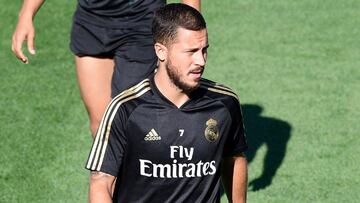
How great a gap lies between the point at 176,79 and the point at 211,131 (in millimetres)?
375

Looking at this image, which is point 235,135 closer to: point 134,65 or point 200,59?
point 200,59

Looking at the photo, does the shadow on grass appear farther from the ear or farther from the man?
the ear

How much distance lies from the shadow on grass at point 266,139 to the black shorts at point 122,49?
1571mm

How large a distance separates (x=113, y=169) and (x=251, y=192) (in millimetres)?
2666

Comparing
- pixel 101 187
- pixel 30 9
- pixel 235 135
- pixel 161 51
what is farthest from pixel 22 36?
pixel 235 135

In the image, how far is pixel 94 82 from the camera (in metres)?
7.00

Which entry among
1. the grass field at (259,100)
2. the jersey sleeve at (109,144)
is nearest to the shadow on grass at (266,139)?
the grass field at (259,100)

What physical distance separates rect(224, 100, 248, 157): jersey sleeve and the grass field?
212 cm

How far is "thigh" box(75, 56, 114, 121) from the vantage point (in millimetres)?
7008

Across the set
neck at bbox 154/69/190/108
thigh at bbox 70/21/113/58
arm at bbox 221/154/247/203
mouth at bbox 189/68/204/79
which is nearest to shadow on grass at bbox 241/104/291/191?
thigh at bbox 70/21/113/58

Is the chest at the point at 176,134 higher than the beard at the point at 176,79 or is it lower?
lower

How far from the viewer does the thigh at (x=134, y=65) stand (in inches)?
268

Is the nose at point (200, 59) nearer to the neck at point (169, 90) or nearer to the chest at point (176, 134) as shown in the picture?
the neck at point (169, 90)

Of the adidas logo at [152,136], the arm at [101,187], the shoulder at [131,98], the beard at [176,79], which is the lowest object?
the arm at [101,187]
